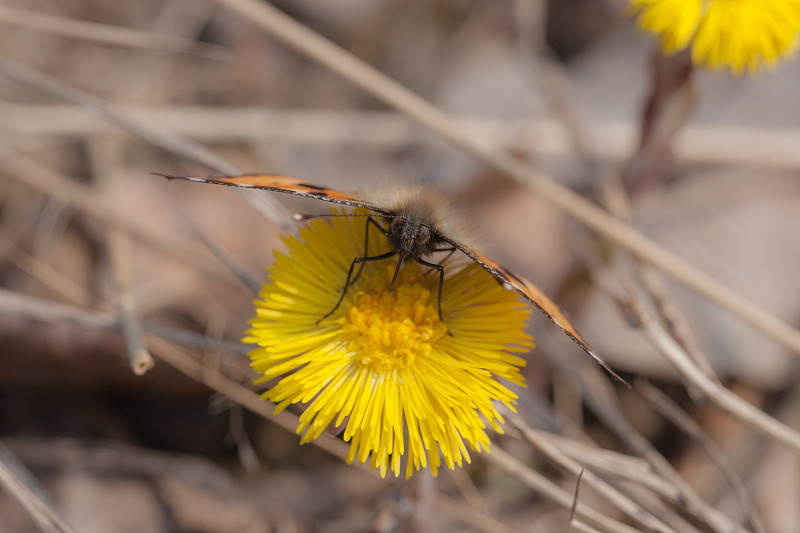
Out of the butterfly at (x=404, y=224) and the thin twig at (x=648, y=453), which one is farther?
the thin twig at (x=648, y=453)

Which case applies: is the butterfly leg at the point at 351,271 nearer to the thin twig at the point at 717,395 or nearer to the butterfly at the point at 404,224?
the butterfly at the point at 404,224

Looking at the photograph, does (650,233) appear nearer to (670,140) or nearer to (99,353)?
(670,140)

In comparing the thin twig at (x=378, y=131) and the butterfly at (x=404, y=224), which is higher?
the thin twig at (x=378, y=131)

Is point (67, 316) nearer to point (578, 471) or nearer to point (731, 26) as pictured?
point (578, 471)

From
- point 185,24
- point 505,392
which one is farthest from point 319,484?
point 185,24

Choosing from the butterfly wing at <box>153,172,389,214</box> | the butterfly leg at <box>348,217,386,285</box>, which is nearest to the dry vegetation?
the butterfly leg at <box>348,217,386,285</box>

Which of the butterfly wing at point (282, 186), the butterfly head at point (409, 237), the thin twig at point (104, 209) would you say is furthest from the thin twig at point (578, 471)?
the thin twig at point (104, 209)

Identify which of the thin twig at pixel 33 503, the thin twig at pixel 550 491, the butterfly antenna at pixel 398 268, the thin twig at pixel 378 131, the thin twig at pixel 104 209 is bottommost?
the thin twig at pixel 33 503
